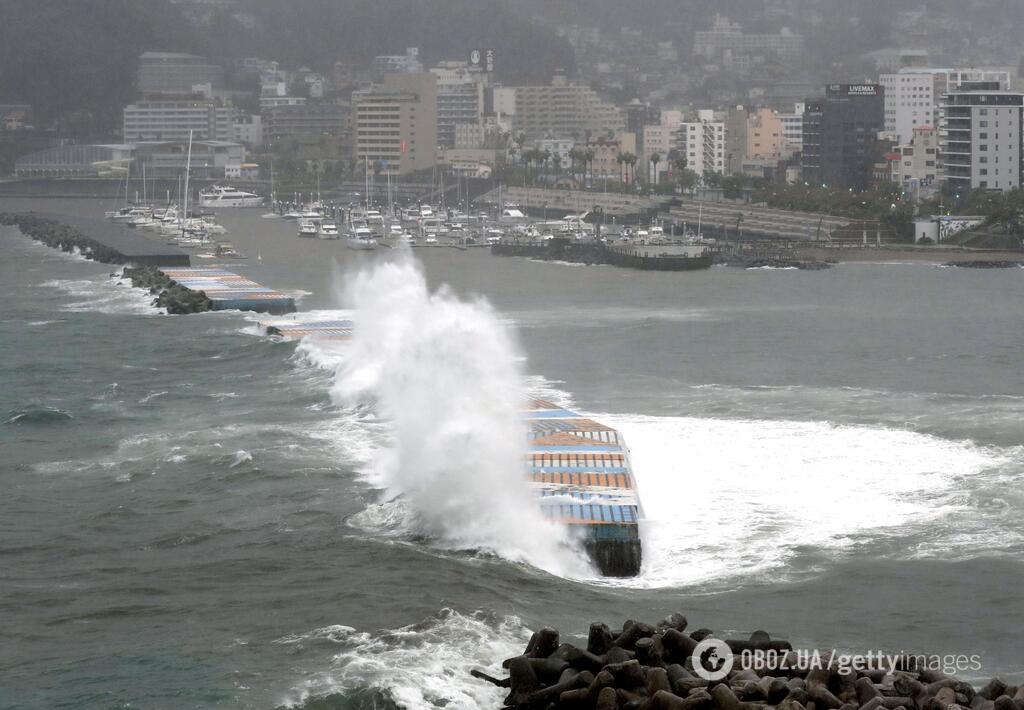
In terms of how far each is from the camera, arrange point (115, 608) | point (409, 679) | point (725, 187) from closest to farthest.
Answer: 1. point (409, 679)
2. point (115, 608)
3. point (725, 187)

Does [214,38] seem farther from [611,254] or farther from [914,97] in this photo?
[611,254]

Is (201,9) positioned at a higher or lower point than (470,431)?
higher

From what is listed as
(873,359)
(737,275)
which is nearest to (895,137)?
(737,275)

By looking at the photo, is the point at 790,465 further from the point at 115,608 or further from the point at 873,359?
the point at 873,359

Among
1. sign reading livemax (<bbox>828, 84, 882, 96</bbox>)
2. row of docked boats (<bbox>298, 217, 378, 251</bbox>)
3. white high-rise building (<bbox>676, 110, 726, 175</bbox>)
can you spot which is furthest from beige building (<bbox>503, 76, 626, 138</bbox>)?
row of docked boats (<bbox>298, 217, 378, 251</bbox>)

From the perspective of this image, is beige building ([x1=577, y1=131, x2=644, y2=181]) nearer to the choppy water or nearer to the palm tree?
the palm tree

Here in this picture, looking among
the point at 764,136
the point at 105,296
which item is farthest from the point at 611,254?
the point at 764,136
